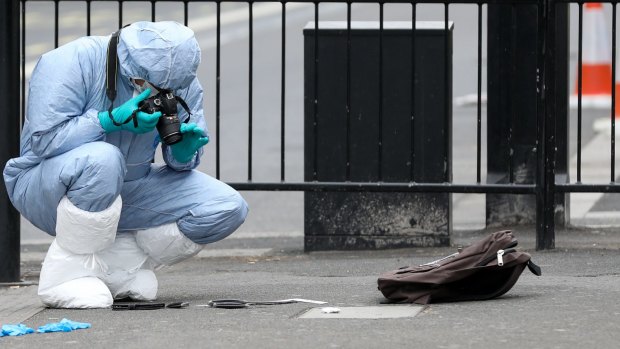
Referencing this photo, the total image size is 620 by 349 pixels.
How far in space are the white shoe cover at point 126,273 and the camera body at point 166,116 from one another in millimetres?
534

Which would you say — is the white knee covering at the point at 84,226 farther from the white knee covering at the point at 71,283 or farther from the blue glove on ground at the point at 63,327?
the blue glove on ground at the point at 63,327

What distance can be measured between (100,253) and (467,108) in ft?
33.6

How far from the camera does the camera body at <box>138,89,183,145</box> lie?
5.54 meters

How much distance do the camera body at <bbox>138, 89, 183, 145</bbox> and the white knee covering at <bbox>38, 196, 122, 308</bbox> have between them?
31 centimetres

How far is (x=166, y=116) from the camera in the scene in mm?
5559

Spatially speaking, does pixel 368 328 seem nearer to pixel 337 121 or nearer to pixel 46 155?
pixel 46 155

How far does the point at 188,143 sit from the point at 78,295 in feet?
2.27

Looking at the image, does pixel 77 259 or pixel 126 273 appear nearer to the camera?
pixel 77 259

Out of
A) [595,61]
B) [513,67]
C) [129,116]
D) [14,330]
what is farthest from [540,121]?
[595,61]

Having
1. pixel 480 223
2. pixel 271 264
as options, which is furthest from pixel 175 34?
pixel 480 223

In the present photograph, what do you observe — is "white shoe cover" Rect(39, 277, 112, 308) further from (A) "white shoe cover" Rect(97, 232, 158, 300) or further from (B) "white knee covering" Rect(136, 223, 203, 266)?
(B) "white knee covering" Rect(136, 223, 203, 266)

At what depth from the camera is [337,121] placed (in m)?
7.60

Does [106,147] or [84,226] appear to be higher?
[106,147]

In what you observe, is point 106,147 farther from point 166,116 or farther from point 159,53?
point 159,53
